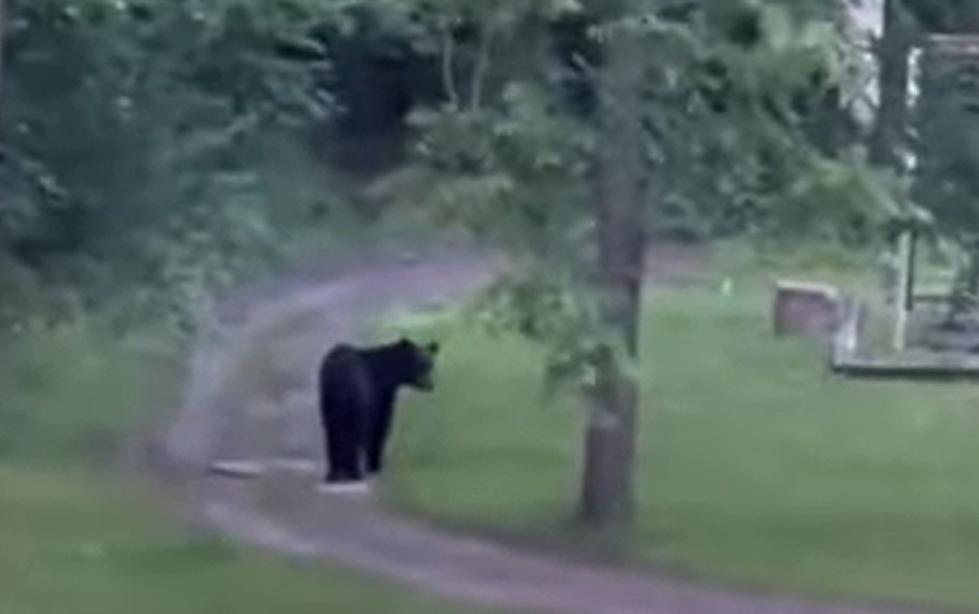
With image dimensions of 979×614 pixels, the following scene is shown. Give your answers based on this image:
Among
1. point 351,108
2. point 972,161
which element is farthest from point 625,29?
point 351,108

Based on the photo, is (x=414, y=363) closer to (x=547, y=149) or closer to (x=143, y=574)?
(x=143, y=574)

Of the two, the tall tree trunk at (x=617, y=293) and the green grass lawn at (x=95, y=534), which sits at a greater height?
the tall tree trunk at (x=617, y=293)

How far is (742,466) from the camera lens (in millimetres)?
21969

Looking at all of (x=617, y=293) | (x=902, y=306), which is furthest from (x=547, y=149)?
(x=902, y=306)

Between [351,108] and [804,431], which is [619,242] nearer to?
[804,431]

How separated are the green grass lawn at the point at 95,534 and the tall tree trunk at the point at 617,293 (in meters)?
1.72

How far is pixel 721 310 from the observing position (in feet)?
112

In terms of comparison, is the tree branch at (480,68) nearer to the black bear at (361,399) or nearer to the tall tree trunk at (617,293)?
the tall tree trunk at (617,293)

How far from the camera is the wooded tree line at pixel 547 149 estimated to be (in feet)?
54.9

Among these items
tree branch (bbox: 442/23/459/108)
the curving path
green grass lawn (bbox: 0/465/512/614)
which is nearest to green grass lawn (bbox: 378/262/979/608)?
the curving path

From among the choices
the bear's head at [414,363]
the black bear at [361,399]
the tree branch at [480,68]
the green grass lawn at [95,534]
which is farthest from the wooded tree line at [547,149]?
the bear's head at [414,363]

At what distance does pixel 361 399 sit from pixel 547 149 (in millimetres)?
4421

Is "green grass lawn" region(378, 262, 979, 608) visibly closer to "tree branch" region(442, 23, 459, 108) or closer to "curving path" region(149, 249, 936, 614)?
"curving path" region(149, 249, 936, 614)

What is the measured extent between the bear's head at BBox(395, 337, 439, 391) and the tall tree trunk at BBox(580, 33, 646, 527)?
89.7 inches
